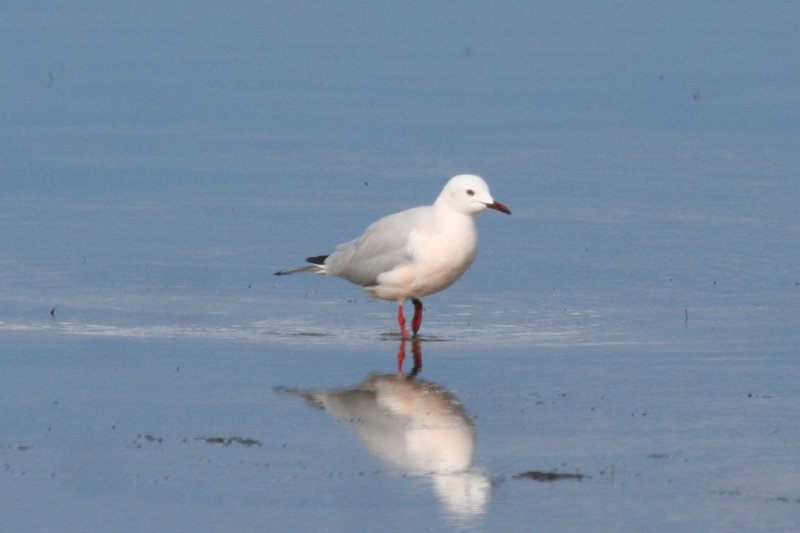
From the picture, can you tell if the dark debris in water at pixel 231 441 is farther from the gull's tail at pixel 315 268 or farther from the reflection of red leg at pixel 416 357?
the gull's tail at pixel 315 268

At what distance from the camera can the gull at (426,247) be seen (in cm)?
1170

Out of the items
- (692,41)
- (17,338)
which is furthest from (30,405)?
(692,41)

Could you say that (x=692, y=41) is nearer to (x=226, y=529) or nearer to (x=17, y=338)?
(x=17, y=338)

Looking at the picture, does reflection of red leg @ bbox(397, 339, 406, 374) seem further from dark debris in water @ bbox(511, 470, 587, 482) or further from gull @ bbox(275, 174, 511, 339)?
dark debris in water @ bbox(511, 470, 587, 482)

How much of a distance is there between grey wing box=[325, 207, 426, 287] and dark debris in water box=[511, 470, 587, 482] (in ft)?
12.6

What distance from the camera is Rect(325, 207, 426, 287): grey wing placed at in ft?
39.1

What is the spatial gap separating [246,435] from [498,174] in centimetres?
926

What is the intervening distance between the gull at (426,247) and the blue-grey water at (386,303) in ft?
1.05

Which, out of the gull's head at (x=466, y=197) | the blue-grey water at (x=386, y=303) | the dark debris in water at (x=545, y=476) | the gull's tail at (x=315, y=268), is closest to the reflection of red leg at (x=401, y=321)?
the blue-grey water at (x=386, y=303)

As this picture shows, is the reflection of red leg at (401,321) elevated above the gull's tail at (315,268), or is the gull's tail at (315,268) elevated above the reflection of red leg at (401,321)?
the gull's tail at (315,268)

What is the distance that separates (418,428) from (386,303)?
13.3ft

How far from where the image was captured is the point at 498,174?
17719 mm

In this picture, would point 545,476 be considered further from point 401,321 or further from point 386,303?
point 386,303

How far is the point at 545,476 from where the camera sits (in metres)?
8.10
